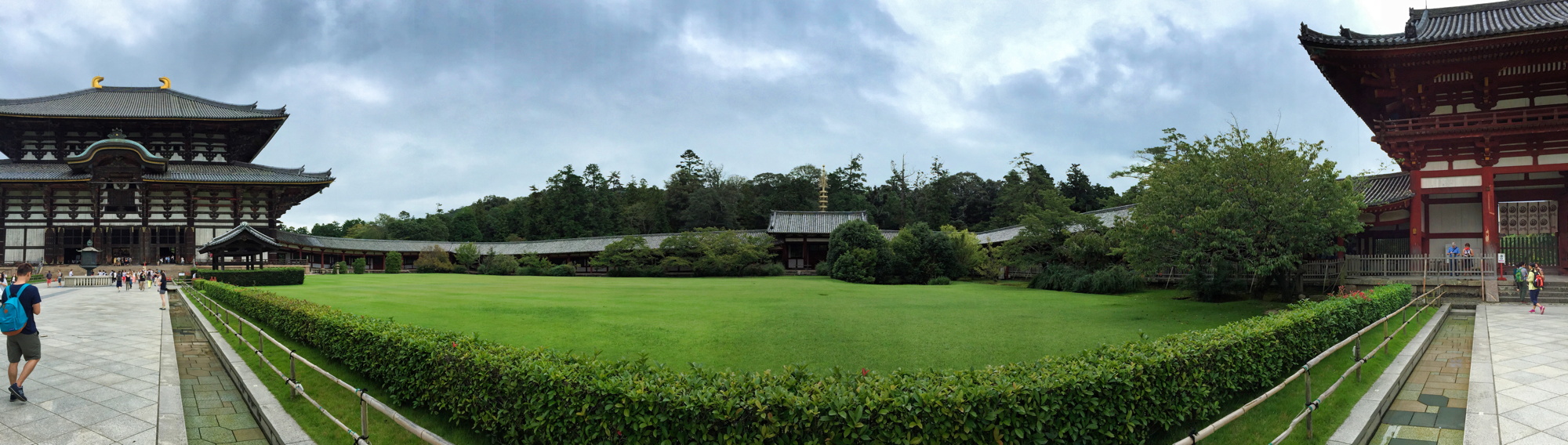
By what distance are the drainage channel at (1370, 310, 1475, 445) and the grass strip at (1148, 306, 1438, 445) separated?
1.01 ft

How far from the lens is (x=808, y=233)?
136 feet

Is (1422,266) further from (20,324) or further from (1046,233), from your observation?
(20,324)

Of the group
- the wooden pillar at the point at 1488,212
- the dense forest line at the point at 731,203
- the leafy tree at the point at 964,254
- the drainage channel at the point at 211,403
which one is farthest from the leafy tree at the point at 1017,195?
the drainage channel at the point at 211,403

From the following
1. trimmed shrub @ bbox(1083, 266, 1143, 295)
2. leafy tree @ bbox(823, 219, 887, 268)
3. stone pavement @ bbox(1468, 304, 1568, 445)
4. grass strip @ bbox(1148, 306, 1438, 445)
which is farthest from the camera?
leafy tree @ bbox(823, 219, 887, 268)

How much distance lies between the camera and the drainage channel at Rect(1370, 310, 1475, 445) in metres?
6.18

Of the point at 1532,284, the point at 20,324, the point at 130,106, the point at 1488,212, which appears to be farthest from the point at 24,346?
the point at 130,106

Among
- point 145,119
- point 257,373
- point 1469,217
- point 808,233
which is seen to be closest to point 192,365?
point 257,373

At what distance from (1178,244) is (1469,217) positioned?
888 centimetres

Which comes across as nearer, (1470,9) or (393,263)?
(1470,9)

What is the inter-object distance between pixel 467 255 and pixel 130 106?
20248mm

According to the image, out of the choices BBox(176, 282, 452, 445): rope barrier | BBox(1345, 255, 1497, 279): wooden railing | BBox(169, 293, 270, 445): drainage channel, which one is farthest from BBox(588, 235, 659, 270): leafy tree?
BBox(1345, 255, 1497, 279): wooden railing

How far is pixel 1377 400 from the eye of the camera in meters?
6.79

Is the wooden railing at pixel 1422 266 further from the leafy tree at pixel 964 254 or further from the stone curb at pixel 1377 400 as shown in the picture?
the leafy tree at pixel 964 254

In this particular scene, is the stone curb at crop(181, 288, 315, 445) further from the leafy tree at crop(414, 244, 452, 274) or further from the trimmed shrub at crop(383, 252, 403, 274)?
the trimmed shrub at crop(383, 252, 403, 274)
